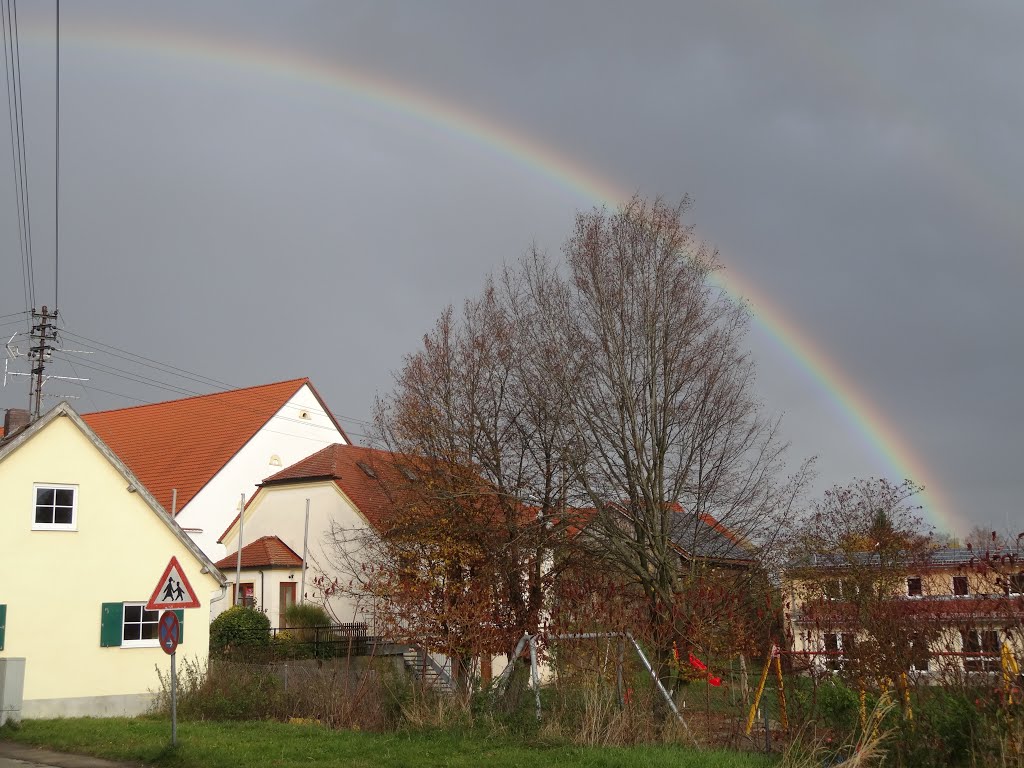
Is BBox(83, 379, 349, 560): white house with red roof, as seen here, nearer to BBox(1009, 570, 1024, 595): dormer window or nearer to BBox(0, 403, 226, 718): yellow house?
BBox(0, 403, 226, 718): yellow house

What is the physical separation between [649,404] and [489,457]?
7.45 meters

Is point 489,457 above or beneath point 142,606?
above

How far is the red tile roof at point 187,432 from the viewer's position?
45.1 metres

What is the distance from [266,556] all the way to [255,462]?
864cm

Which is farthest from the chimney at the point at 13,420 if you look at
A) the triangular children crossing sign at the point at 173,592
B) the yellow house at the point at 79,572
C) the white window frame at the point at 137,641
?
the triangular children crossing sign at the point at 173,592

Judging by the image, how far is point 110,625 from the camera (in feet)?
72.4

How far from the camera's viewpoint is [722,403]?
18.9 meters

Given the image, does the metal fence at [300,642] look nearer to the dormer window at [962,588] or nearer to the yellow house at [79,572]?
the yellow house at [79,572]

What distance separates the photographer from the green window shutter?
2194 centimetres

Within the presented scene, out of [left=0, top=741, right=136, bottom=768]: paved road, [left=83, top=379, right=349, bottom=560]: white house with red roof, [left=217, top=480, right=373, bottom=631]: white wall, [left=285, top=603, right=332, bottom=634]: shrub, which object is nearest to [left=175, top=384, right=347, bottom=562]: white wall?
[left=83, top=379, right=349, bottom=560]: white house with red roof

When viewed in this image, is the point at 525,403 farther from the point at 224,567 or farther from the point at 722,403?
the point at 224,567

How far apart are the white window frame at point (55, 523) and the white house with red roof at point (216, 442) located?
18813 millimetres

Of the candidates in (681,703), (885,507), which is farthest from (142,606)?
(885,507)

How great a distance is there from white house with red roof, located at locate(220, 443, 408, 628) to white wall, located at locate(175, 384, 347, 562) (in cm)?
100
